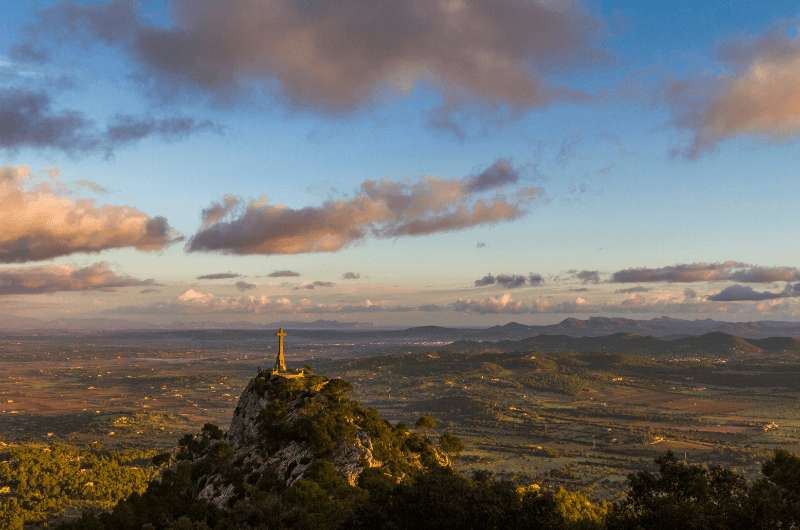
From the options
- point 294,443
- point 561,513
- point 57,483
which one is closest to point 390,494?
point 561,513

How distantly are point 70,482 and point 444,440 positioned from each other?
132 metres

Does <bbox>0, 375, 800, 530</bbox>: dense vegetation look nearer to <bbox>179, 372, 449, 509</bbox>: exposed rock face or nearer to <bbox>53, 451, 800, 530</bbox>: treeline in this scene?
<bbox>53, 451, 800, 530</bbox>: treeline

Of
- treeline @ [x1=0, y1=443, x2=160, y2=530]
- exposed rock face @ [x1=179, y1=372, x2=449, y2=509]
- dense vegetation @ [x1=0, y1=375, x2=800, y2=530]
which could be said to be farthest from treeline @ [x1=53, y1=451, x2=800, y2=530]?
treeline @ [x1=0, y1=443, x2=160, y2=530]

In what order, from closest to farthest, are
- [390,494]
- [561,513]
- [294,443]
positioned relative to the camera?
[390,494] → [561,513] → [294,443]

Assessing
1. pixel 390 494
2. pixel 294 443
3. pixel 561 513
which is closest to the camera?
pixel 390 494

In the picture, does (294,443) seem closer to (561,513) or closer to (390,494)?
(390,494)

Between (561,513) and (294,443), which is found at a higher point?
(561,513)

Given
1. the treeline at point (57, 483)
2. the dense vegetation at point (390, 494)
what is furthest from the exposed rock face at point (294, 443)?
the treeline at point (57, 483)

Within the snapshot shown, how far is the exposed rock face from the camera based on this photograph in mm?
56656

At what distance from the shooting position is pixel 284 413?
212 ft

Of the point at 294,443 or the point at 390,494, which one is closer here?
the point at 390,494

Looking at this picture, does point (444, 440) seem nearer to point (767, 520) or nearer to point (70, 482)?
point (767, 520)

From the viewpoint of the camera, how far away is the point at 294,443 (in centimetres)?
5978

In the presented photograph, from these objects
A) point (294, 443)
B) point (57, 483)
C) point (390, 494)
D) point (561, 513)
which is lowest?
point (57, 483)
